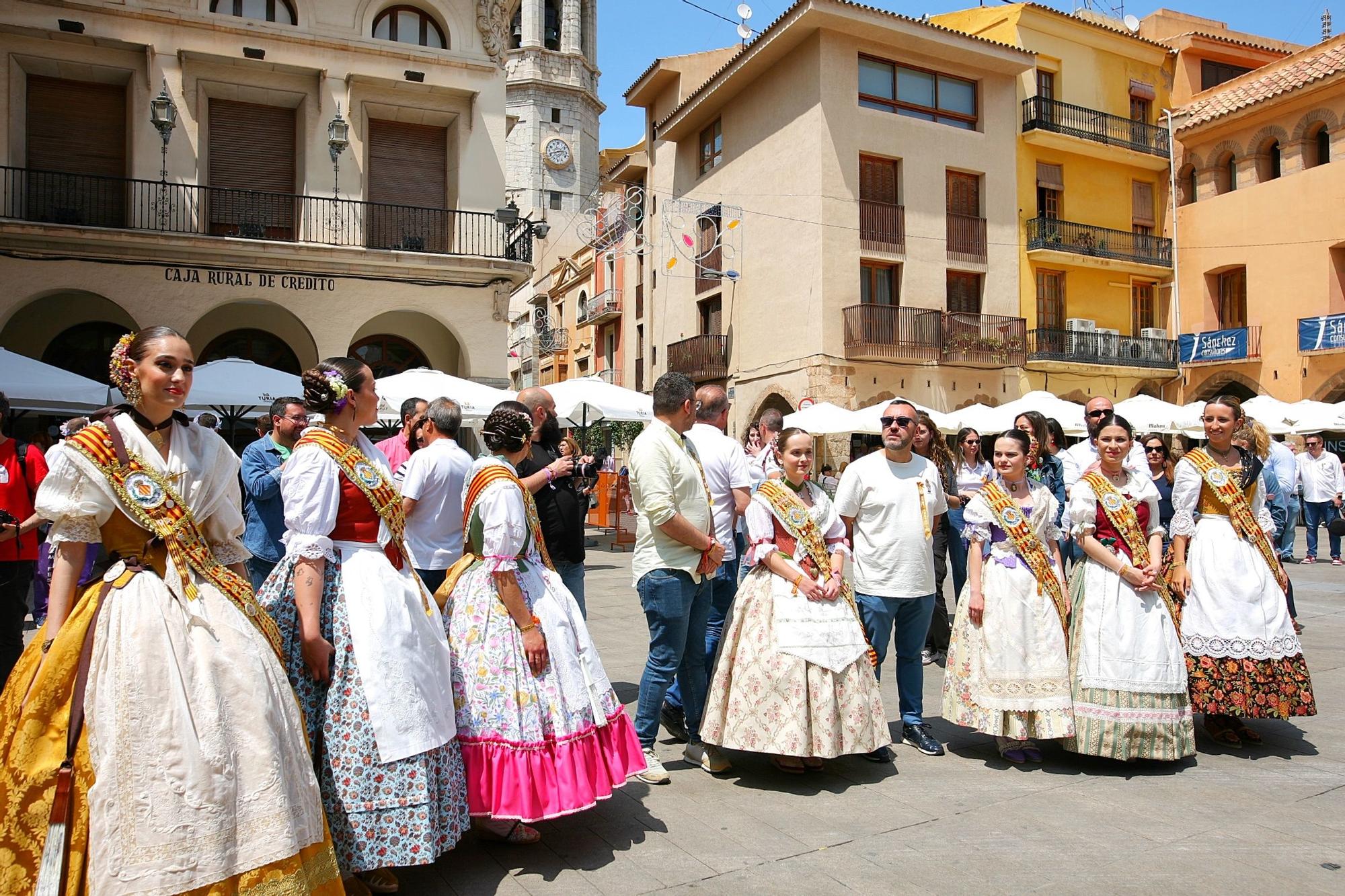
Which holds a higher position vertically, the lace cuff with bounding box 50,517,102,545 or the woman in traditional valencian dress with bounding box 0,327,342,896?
the lace cuff with bounding box 50,517,102,545

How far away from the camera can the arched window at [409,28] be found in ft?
58.1

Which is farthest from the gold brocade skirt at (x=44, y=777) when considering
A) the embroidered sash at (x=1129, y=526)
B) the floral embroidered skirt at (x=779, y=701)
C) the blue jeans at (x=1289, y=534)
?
the blue jeans at (x=1289, y=534)

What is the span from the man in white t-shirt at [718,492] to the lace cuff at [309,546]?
2234 millimetres

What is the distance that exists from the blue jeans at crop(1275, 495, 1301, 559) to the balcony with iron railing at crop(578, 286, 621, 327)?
2436cm

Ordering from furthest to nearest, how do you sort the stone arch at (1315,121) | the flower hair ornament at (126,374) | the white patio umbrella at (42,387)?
the stone arch at (1315,121) < the white patio umbrella at (42,387) < the flower hair ornament at (126,374)

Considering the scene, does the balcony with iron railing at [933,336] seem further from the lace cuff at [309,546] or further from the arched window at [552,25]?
the arched window at [552,25]

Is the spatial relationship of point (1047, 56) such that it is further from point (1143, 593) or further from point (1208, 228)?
point (1143, 593)

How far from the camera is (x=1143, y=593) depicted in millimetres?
5266

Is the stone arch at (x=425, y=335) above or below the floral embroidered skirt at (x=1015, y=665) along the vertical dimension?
above

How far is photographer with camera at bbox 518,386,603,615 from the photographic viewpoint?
566 centimetres

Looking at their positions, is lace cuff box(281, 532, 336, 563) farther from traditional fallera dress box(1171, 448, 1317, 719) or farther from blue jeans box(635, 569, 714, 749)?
traditional fallera dress box(1171, 448, 1317, 719)

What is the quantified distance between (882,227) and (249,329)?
50.1 ft

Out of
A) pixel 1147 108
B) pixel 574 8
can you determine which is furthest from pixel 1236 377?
pixel 574 8

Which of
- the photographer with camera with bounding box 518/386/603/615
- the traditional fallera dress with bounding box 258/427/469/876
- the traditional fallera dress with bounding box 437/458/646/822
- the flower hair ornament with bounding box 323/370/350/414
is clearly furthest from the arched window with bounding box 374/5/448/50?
the traditional fallera dress with bounding box 258/427/469/876
